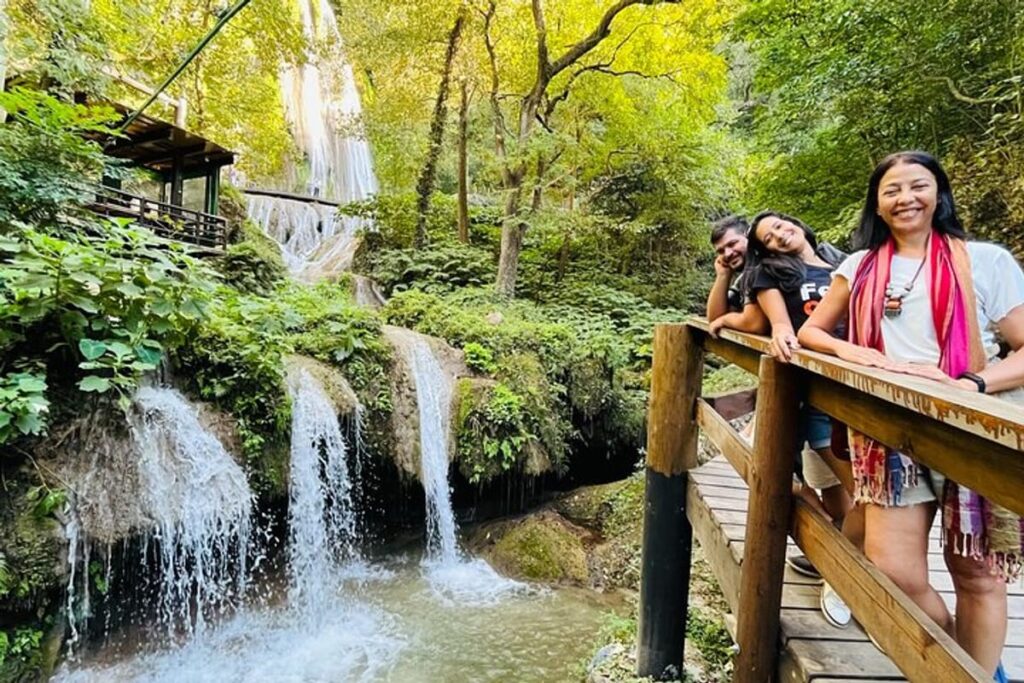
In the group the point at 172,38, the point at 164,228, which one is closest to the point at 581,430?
the point at 164,228

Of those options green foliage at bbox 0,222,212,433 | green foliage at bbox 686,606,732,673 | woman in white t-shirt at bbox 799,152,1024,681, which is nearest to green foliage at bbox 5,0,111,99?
green foliage at bbox 0,222,212,433

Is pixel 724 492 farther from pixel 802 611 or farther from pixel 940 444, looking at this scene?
pixel 940 444

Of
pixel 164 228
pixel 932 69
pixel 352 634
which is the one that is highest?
pixel 932 69

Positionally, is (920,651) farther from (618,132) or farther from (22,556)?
(618,132)

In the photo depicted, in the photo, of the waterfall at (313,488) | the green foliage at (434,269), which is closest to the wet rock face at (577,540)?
the waterfall at (313,488)

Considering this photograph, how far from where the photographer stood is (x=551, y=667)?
432 cm

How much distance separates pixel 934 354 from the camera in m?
1.34

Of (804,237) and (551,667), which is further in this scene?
(551,667)

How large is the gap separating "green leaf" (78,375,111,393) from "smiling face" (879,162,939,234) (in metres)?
4.41

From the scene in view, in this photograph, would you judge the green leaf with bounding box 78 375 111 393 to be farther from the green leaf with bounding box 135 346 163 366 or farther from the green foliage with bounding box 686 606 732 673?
the green foliage with bounding box 686 606 732 673

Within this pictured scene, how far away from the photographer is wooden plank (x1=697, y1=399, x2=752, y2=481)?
1.99 m

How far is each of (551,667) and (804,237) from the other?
150 inches

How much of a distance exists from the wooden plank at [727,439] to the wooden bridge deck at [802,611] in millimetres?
253

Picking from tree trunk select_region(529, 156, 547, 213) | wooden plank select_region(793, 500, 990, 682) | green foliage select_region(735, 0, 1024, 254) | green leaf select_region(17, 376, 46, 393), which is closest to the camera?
wooden plank select_region(793, 500, 990, 682)
